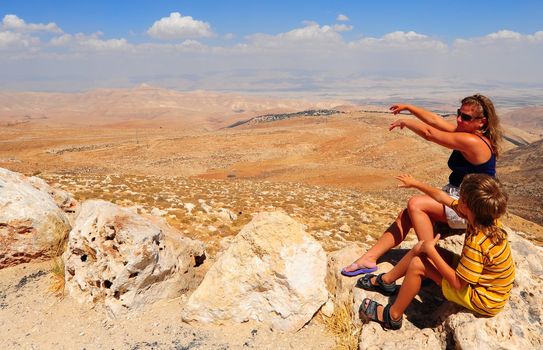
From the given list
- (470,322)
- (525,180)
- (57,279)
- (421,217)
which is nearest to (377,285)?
(421,217)

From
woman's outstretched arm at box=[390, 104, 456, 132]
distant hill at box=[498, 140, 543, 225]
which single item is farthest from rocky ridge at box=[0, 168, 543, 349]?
distant hill at box=[498, 140, 543, 225]

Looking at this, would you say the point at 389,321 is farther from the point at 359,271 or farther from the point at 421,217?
the point at 421,217

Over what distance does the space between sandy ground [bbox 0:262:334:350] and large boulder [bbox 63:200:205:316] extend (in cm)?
24

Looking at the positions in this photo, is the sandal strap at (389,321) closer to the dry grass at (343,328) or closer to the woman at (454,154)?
the dry grass at (343,328)

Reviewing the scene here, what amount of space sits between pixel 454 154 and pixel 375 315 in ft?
9.57

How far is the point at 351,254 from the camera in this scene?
285 inches

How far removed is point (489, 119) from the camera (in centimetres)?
556

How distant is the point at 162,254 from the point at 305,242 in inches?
106

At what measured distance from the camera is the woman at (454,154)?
5.54 meters

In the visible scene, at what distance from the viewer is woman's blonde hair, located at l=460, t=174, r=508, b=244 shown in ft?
14.9

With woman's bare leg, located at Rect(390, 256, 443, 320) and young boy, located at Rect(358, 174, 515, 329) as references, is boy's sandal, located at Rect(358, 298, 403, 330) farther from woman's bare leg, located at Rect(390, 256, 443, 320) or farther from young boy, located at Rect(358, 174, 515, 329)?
young boy, located at Rect(358, 174, 515, 329)

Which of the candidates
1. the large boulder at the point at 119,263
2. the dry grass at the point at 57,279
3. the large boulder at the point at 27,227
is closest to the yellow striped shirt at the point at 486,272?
the large boulder at the point at 119,263

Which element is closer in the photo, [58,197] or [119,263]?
[119,263]

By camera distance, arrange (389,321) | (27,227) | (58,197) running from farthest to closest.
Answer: (58,197) < (27,227) < (389,321)
